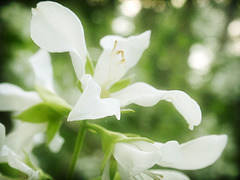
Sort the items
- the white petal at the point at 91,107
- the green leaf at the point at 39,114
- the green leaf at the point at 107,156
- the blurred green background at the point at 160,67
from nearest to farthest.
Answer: the white petal at the point at 91,107 → the green leaf at the point at 107,156 → the green leaf at the point at 39,114 → the blurred green background at the point at 160,67

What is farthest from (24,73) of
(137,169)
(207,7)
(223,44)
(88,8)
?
(223,44)

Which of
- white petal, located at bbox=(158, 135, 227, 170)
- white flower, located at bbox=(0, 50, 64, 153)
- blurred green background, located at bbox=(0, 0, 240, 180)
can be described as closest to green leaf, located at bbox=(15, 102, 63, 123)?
white flower, located at bbox=(0, 50, 64, 153)

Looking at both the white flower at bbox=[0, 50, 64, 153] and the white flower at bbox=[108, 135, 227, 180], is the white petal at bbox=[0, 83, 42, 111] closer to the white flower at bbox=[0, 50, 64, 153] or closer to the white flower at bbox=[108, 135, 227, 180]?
the white flower at bbox=[0, 50, 64, 153]

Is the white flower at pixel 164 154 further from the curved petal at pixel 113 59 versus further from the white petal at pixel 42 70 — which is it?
the white petal at pixel 42 70

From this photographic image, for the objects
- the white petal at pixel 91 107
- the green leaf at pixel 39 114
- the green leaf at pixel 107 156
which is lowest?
the green leaf at pixel 39 114

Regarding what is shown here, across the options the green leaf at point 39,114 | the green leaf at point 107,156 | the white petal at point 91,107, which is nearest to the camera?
the white petal at point 91,107

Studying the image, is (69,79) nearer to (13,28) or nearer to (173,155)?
(13,28)

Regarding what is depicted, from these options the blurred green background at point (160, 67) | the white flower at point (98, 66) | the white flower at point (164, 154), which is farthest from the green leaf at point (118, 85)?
the blurred green background at point (160, 67)

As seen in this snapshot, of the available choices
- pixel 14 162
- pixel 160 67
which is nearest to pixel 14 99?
pixel 14 162
